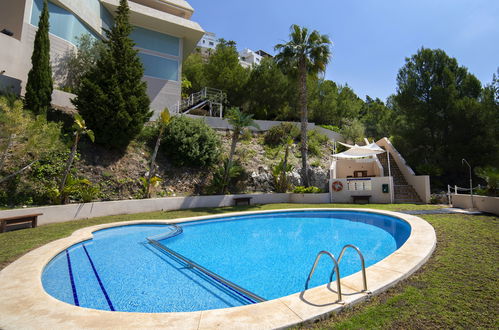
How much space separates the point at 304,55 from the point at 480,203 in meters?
14.3

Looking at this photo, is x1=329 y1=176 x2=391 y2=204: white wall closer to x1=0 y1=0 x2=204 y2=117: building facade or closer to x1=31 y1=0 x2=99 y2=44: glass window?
x1=0 y1=0 x2=204 y2=117: building facade

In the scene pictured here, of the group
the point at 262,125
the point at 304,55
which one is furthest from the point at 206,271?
the point at 262,125

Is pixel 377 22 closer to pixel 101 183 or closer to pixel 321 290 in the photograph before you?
pixel 321 290

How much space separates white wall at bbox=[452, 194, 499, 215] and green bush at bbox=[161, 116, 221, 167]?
14903 millimetres

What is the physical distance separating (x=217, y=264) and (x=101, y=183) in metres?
10.4

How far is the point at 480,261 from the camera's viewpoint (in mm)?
4984

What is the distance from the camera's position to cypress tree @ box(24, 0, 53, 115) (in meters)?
12.7

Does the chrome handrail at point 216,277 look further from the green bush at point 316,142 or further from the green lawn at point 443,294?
the green bush at point 316,142

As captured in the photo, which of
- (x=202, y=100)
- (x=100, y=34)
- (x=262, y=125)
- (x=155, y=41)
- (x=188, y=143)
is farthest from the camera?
(x=262, y=125)

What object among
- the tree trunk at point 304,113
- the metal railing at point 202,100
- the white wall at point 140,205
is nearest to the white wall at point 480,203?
the white wall at point 140,205

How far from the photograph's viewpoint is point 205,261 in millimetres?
6621

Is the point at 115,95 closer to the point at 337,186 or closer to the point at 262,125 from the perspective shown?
the point at 262,125

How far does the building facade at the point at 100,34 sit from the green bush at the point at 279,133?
9.38 metres

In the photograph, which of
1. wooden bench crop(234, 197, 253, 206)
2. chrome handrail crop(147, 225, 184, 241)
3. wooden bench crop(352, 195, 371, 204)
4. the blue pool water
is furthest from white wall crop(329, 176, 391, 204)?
chrome handrail crop(147, 225, 184, 241)
